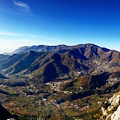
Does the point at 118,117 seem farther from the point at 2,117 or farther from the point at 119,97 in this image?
the point at 2,117

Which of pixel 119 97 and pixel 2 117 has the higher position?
pixel 119 97

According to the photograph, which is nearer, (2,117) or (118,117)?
(118,117)

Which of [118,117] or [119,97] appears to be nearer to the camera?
[118,117]

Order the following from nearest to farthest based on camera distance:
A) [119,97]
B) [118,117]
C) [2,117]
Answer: [118,117], [119,97], [2,117]

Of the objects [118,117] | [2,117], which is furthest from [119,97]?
[2,117]

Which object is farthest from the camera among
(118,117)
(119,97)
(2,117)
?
(2,117)

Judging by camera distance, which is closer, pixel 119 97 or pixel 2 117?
pixel 119 97
